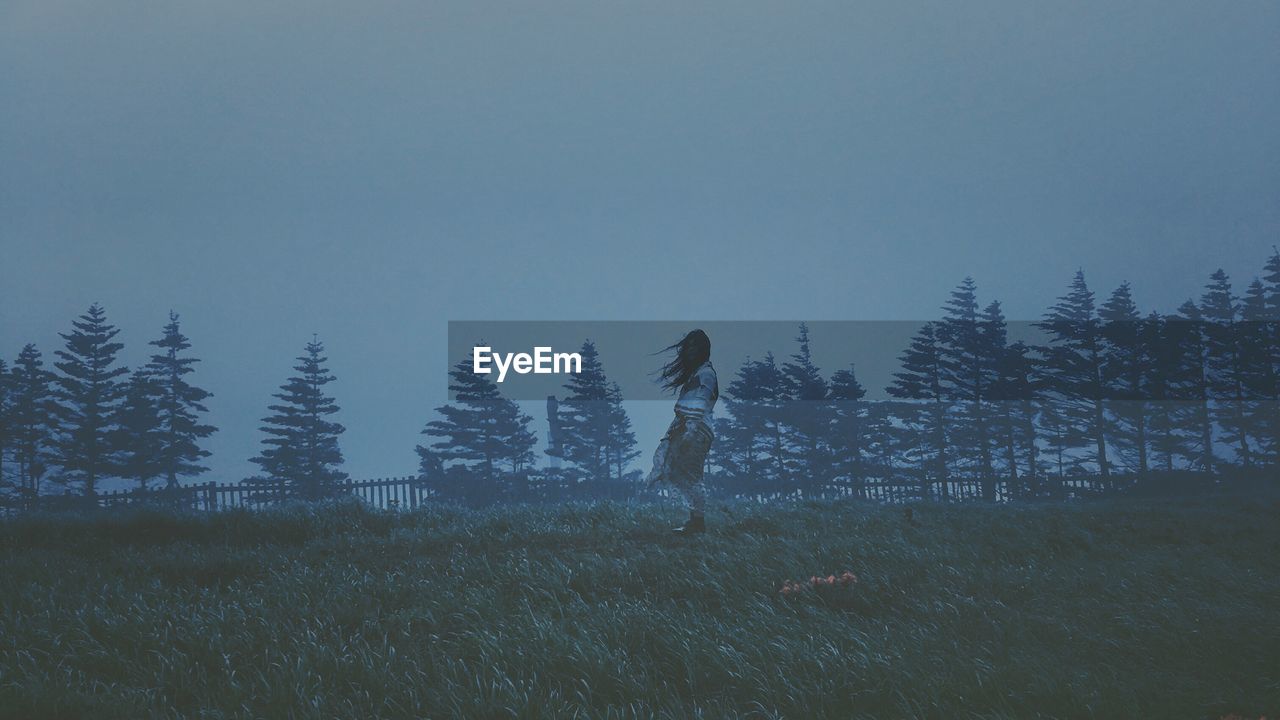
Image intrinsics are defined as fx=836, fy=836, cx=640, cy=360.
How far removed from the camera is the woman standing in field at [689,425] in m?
11.3

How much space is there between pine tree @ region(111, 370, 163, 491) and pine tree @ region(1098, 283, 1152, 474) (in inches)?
1520

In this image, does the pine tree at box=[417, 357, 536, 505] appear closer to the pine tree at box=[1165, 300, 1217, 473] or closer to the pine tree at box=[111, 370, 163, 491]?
the pine tree at box=[111, 370, 163, 491]

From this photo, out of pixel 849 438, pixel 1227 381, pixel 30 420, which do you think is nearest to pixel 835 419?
pixel 849 438

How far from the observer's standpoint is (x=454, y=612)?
271 inches

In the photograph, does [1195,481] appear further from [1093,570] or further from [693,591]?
[693,591]

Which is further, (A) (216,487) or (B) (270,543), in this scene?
(A) (216,487)

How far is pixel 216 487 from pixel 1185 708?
2920 cm

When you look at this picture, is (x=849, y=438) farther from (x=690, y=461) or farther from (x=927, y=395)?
(x=690, y=461)

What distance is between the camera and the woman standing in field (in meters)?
11.3

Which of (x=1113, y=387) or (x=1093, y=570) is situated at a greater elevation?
(x=1113, y=387)

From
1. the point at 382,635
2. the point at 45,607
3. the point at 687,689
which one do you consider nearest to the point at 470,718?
the point at 687,689

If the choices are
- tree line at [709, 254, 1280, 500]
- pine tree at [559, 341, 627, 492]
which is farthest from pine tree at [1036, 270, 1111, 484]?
pine tree at [559, 341, 627, 492]

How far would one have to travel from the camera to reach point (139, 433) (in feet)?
112

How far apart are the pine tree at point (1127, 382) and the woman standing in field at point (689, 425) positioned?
92.8 feet
